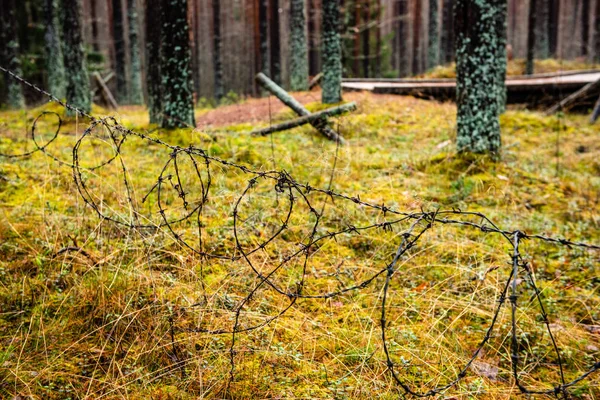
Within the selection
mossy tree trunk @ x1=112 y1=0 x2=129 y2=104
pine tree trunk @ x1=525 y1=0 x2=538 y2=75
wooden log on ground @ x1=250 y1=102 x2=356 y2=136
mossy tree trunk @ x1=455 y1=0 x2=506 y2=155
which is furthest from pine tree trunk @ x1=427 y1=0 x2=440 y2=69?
mossy tree trunk @ x1=455 y1=0 x2=506 y2=155

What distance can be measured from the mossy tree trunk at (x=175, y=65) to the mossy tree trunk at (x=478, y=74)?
4.08m

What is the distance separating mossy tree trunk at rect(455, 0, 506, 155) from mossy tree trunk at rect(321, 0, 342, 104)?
5178mm

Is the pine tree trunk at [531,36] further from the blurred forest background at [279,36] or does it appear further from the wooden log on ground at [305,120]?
the wooden log on ground at [305,120]

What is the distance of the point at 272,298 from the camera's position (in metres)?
3.15

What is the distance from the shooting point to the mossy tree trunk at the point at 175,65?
7.35 meters

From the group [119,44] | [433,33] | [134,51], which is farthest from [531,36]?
[119,44]

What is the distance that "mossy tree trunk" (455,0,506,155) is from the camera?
5.91 meters

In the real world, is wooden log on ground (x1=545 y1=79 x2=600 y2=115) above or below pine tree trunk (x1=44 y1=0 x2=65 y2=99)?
below

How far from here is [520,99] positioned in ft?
41.5

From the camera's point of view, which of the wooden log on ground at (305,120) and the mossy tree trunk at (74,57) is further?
the mossy tree trunk at (74,57)

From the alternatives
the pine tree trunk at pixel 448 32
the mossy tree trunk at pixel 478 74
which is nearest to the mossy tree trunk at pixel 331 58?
the mossy tree trunk at pixel 478 74

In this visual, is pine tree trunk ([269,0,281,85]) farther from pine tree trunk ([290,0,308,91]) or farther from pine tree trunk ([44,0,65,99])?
pine tree trunk ([44,0,65,99])

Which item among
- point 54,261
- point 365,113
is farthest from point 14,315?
point 365,113

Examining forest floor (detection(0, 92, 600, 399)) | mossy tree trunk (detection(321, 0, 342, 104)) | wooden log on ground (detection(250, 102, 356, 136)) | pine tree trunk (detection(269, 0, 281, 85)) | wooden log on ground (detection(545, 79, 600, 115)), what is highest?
pine tree trunk (detection(269, 0, 281, 85))
